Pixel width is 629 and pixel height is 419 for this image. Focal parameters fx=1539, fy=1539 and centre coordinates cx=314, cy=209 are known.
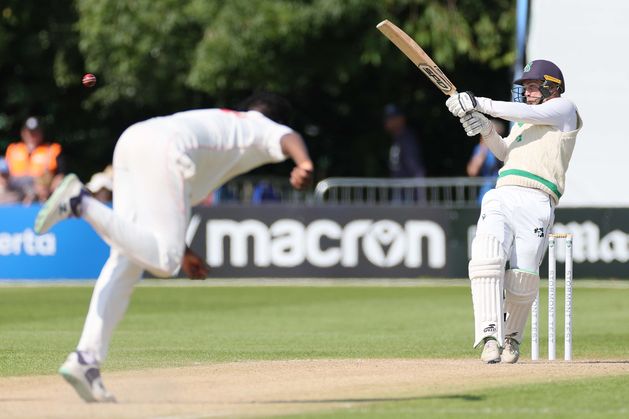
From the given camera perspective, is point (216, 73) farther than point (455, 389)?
Yes

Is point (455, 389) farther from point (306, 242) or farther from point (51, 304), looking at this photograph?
point (306, 242)

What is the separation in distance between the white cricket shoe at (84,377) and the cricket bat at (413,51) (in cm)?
339

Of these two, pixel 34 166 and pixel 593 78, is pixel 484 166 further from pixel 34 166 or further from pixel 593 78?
pixel 34 166

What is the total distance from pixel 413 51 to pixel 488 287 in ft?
5.43

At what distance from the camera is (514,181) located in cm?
1021

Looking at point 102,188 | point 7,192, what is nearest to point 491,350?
point 102,188

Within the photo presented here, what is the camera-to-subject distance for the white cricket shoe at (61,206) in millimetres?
7633

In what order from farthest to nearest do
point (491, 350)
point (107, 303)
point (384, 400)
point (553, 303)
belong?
point (553, 303)
point (491, 350)
point (384, 400)
point (107, 303)

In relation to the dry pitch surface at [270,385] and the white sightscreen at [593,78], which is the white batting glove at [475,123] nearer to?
the dry pitch surface at [270,385]

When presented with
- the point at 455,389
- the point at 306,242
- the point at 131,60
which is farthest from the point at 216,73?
the point at 455,389

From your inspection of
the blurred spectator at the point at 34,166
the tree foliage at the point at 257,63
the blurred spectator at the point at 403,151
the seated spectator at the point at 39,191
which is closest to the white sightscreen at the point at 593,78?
the blurred spectator at the point at 403,151

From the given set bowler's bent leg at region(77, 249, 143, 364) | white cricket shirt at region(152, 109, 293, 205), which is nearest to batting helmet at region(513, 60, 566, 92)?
white cricket shirt at region(152, 109, 293, 205)

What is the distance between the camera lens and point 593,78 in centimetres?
2116

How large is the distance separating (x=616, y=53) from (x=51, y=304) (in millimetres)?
8680
